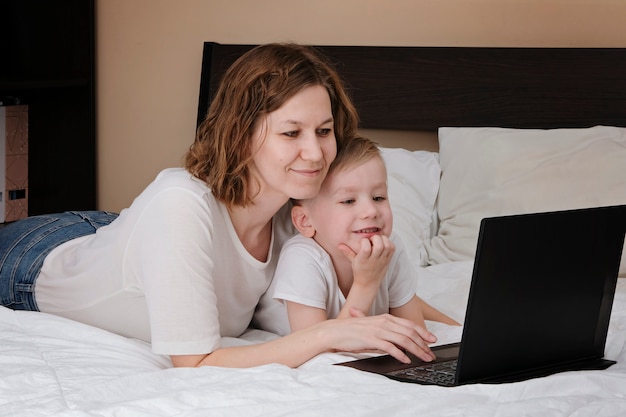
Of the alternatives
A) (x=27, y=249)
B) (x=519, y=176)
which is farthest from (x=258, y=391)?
(x=519, y=176)

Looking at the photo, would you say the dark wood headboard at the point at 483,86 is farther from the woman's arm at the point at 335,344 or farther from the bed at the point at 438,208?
the woman's arm at the point at 335,344

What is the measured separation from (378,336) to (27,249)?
87 cm

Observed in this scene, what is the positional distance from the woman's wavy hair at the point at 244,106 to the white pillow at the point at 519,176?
0.88 m

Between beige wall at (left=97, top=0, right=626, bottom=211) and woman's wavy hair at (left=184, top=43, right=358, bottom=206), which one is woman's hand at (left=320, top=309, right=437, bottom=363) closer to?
woman's wavy hair at (left=184, top=43, right=358, bottom=206)

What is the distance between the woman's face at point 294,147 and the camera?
1.47 meters

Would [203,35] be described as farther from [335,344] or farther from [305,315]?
[335,344]

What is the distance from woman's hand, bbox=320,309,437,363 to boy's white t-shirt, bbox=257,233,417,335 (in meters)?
0.15

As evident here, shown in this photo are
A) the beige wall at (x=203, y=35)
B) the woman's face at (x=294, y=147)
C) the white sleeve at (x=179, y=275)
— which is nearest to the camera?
the white sleeve at (x=179, y=275)

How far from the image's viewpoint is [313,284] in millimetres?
1521

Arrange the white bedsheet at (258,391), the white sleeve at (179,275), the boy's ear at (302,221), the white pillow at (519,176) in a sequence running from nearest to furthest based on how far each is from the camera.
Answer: the white bedsheet at (258,391)
the white sleeve at (179,275)
the boy's ear at (302,221)
the white pillow at (519,176)

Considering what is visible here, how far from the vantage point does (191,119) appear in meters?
3.06

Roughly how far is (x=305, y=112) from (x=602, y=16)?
4.93ft

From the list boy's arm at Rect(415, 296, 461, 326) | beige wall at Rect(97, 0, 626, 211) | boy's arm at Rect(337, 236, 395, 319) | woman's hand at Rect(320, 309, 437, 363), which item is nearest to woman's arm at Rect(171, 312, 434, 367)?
woman's hand at Rect(320, 309, 437, 363)

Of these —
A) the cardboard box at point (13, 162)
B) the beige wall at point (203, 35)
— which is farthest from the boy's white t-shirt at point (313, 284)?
the cardboard box at point (13, 162)
